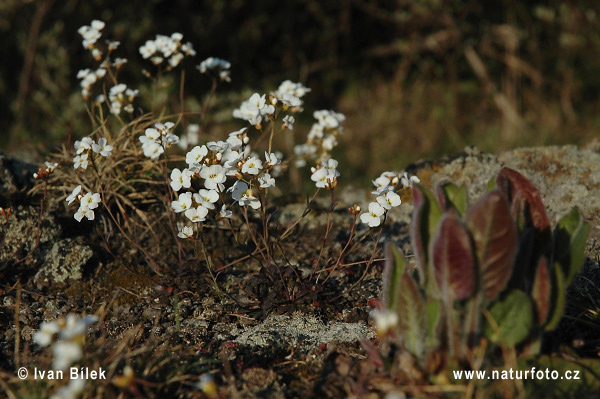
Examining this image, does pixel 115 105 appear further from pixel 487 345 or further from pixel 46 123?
pixel 46 123

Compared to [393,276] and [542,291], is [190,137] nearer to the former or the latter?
[393,276]

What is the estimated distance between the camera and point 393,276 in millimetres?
1795

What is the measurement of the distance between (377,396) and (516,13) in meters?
6.54

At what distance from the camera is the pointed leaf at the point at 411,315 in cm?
173

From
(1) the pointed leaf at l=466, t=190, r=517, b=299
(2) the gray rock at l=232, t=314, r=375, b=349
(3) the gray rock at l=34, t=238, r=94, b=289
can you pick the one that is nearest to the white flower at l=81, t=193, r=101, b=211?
(3) the gray rock at l=34, t=238, r=94, b=289

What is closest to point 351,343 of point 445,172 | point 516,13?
point 445,172

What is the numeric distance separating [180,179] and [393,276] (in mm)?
994

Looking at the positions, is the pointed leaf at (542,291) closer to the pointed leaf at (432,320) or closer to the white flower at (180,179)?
the pointed leaf at (432,320)

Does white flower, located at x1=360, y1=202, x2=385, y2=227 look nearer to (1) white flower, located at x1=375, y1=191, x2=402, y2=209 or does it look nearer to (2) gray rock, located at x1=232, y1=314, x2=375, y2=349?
(1) white flower, located at x1=375, y1=191, x2=402, y2=209

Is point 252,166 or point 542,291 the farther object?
point 252,166

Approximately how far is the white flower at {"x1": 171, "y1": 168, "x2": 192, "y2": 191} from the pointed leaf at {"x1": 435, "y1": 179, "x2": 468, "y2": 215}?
988mm

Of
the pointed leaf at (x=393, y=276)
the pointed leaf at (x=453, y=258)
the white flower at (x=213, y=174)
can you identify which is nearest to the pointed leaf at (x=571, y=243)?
the pointed leaf at (x=453, y=258)

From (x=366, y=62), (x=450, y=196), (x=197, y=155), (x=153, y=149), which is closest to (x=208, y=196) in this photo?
(x=197, y=155)

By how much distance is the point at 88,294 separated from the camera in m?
2.66
